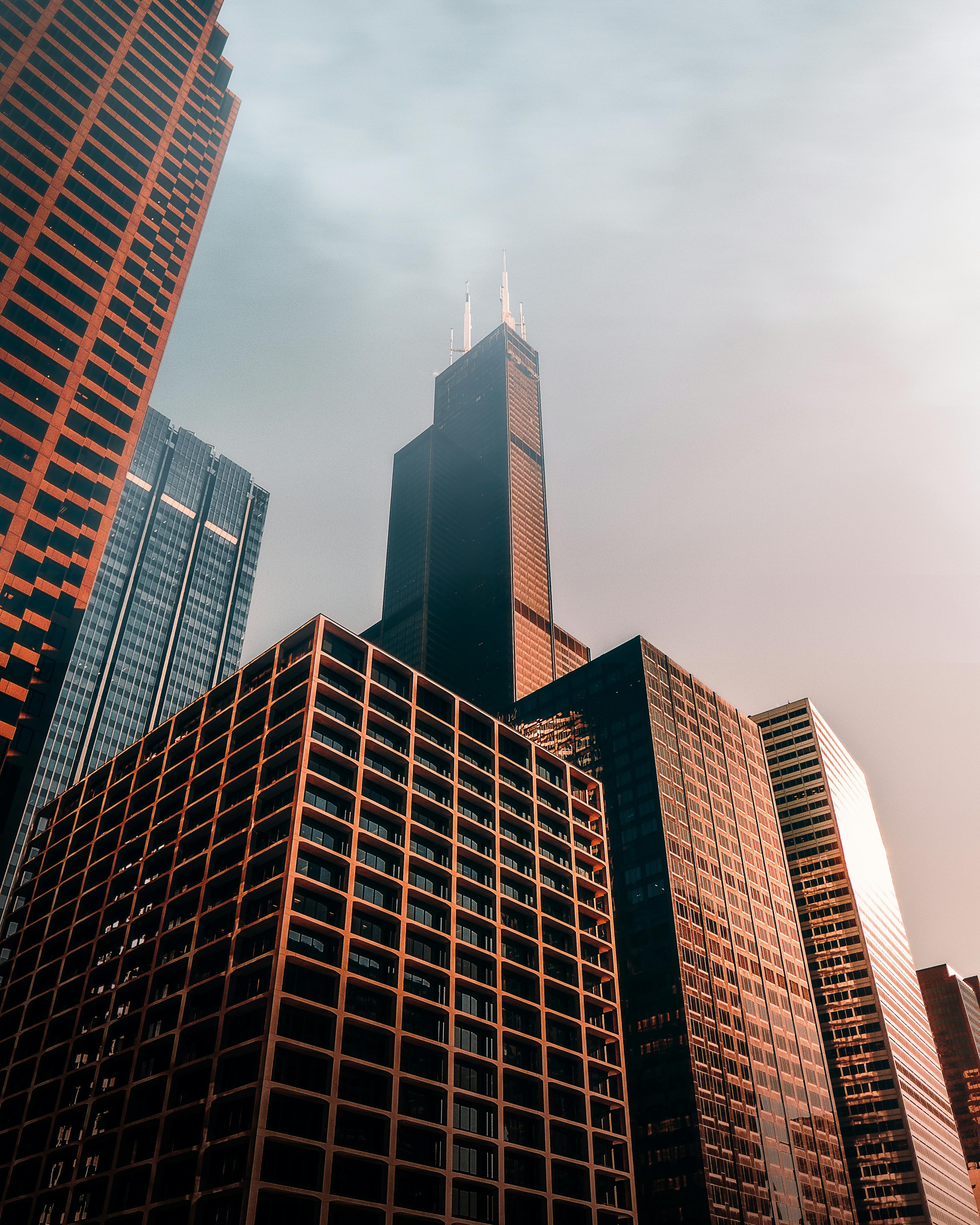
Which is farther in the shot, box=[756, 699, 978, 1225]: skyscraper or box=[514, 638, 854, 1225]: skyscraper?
box=[756, 699, 978, 1225]: skyscraper

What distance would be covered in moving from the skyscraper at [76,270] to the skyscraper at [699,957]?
89702mm

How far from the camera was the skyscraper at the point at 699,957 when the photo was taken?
132 meters

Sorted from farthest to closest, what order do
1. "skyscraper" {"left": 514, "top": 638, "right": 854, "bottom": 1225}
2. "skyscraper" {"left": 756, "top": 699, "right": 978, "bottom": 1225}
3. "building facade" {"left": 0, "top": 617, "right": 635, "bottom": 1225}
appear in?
"skyscraper" {"left": 756, "top": 699, "right": 978, "bottom": 1225} → "skyscraper" {"left": 514, "top": 638, "right": 854, "bottom": 1225} → "building facade" {"left": 0, "top": 617, "right": 635, "bottom": 1225}

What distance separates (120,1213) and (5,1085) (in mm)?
35297

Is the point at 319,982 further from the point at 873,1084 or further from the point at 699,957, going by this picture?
the point at 873,1084

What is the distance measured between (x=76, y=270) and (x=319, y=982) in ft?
276

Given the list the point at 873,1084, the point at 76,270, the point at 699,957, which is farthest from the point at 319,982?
the point at 873,1084

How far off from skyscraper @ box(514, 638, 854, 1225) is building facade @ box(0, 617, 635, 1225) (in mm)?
28671

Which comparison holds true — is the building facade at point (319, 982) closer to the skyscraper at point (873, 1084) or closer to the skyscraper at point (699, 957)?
the skyscraper at point (699, 957)

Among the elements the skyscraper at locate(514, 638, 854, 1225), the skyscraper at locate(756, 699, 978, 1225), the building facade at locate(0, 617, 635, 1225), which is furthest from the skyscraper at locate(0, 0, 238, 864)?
the skyscraper at locate(756, 699, 978, 1225)

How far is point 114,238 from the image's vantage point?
11994cm

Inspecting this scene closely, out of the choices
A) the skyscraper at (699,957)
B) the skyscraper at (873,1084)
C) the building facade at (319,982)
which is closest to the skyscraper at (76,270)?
the building facade at (319,982)

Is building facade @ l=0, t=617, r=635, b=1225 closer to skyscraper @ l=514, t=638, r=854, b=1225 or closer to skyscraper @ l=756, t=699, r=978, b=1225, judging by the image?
skyscraper @ l=514, t=638, r=854, b=1225

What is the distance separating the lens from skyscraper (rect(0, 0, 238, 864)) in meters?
95.8
